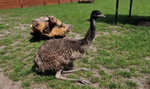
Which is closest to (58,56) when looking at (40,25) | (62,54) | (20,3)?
(62,54)

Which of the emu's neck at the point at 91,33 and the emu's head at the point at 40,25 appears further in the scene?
the emu's head at the point at 40,25

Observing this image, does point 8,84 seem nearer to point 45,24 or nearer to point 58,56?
point 58,56

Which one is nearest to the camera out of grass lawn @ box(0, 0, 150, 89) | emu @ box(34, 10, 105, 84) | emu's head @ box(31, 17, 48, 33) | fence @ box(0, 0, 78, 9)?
grass lawn @ box(0, 0, 150, 89)

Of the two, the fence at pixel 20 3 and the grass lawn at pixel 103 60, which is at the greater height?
the fence at pixel 20 3

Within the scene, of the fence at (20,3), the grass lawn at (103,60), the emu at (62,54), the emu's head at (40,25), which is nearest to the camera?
the grass lawn at (103,60)

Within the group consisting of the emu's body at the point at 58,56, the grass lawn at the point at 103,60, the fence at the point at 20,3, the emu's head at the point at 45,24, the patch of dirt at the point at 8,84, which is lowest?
the patch of dirt at the point at 8,84

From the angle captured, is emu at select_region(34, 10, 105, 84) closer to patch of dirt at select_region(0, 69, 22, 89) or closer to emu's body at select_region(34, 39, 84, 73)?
emu's body at select_region(34, 39, 84, 73)

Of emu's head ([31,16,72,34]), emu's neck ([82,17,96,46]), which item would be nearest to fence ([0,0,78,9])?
emu's head ([31,16,72,34])

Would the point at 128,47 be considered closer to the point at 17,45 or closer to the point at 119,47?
the point at 119,47

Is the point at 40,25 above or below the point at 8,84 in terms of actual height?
above

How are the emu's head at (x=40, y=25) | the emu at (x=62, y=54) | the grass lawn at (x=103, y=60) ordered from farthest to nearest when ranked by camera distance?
the emu's head at (x=40, y=25), the emu at (x=62, y=54), the grass lawn at (x=103, y=60)

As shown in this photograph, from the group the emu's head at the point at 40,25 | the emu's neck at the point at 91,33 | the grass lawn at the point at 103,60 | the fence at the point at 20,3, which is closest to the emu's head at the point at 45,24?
the emu's head at the point at 40,25

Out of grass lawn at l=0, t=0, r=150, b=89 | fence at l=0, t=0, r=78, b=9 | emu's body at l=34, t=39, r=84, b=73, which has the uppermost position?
fence at l=0, t=0, r=78, b=9

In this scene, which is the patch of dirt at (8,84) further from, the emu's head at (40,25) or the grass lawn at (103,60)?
the emu's head at (40,25)
